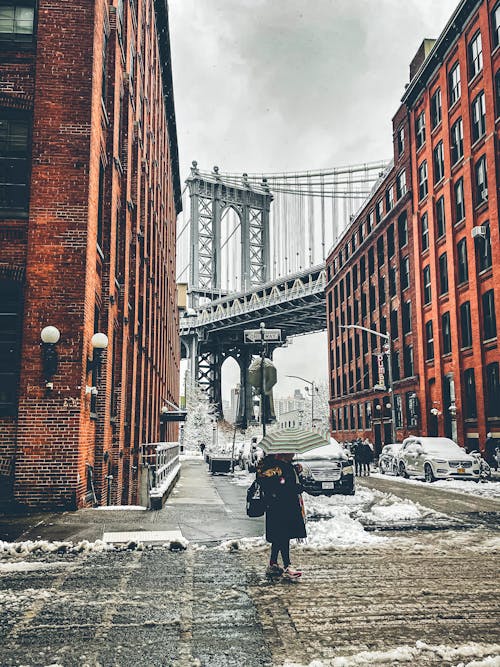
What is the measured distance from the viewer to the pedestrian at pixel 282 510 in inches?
290

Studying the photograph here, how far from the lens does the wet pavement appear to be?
15.7 feet

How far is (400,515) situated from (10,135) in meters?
10.4

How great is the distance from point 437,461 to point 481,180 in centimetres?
1479

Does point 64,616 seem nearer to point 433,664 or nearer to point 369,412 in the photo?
point 433,664

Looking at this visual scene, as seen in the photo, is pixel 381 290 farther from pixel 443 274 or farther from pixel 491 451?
pixel 491 451

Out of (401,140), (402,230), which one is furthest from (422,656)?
(401,140)

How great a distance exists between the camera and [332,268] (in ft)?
208

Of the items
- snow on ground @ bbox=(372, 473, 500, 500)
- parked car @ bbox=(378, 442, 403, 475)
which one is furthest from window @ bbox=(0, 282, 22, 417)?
parked car @ bbox=(378, 442, 403, 475)

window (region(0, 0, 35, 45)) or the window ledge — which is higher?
the window ledge

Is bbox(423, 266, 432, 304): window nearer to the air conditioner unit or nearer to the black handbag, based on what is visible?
the air conditioner unit

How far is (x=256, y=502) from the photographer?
7.65m

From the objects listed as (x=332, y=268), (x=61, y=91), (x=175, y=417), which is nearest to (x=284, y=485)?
(x=61, y=91)

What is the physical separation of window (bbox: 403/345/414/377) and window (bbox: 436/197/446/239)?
25.2 feet

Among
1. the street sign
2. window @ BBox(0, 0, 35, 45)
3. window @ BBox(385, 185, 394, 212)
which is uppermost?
window @ BBox(385, 185, 394, 212)
